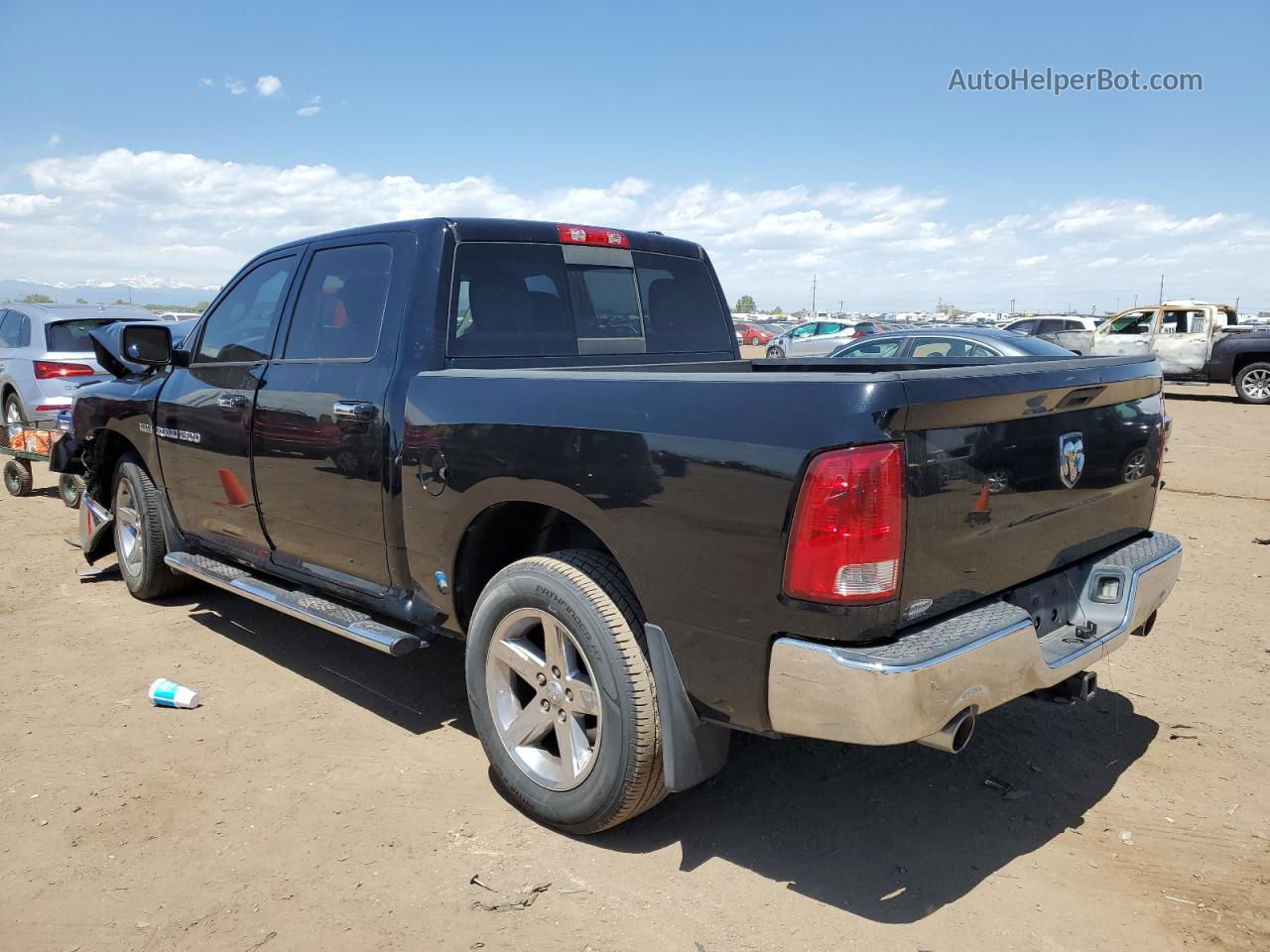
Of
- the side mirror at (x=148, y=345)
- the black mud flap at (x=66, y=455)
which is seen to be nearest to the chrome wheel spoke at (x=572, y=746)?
the side mirror at (x=148, y=345)

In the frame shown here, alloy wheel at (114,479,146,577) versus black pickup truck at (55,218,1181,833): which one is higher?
black pickup truck at (55,218,1181,833)

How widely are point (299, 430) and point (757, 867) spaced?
2.49m

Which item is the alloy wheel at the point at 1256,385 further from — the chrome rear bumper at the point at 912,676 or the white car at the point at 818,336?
the chrome rear bumper at the point at 912,676

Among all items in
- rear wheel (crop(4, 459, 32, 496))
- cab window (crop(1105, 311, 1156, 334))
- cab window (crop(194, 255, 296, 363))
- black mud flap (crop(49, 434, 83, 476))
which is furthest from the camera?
cab window (crop(1105, 311, 1156, 334))

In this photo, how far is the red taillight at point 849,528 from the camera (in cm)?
234

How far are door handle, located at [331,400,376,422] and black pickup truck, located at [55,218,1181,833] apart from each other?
0.05 ft

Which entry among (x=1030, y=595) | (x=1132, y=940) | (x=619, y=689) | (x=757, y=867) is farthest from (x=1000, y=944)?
(x=619, y=689)

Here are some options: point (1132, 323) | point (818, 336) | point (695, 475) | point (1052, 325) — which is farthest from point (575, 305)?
point (818, 336)

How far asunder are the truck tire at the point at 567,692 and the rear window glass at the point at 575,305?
1124mm

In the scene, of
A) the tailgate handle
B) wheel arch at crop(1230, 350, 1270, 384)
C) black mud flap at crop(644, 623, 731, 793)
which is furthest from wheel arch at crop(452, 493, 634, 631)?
wheel arch at crop(1230, 350, 1270, 384)

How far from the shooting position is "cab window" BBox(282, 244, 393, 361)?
3.87 metres

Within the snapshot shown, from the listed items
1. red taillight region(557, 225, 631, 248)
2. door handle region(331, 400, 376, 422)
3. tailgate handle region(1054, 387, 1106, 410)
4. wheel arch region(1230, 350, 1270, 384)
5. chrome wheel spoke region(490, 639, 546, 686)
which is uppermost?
red taillight region(557, 225, 631, 248)

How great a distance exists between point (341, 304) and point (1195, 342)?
21266 mm

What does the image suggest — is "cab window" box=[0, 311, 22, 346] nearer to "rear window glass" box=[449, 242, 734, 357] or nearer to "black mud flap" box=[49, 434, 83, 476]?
"black mud flap" box=[49, 434, 83, 476]
